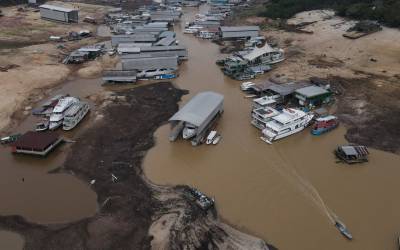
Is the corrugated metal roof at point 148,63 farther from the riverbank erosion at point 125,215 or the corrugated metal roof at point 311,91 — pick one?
the corrugated metal roof at point 311,91

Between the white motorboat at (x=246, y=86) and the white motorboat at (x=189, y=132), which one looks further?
the white motorboat at (x=246, y=86)

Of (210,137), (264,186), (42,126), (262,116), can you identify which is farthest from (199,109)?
(42,126)

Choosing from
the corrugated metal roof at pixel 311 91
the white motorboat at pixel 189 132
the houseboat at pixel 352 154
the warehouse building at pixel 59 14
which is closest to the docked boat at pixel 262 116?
the corrugated metal roof at pixel 311 91

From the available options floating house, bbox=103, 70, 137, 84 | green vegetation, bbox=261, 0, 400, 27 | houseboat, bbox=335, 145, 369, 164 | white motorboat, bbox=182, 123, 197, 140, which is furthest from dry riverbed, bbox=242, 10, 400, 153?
floating house, bbox=103, 70, 137, 84

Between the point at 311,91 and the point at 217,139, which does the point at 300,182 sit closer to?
the point at 217,139

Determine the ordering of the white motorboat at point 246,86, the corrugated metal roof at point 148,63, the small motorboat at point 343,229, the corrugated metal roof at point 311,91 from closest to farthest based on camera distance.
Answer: the small motorboat at point 343,229 < the corrugated metal roof at point 311,91 < the white motorboat at point 246,86 < the corrugated metal roof at point 148,63

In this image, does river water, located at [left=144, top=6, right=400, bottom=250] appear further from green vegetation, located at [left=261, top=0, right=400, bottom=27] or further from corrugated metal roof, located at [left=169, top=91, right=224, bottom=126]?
green vegetation, located at [left=261, top=0, right=400, bottom=27]

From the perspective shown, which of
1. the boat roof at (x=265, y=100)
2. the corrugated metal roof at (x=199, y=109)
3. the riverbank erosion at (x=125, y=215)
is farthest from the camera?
the boat roof at (x=265, y=100)
